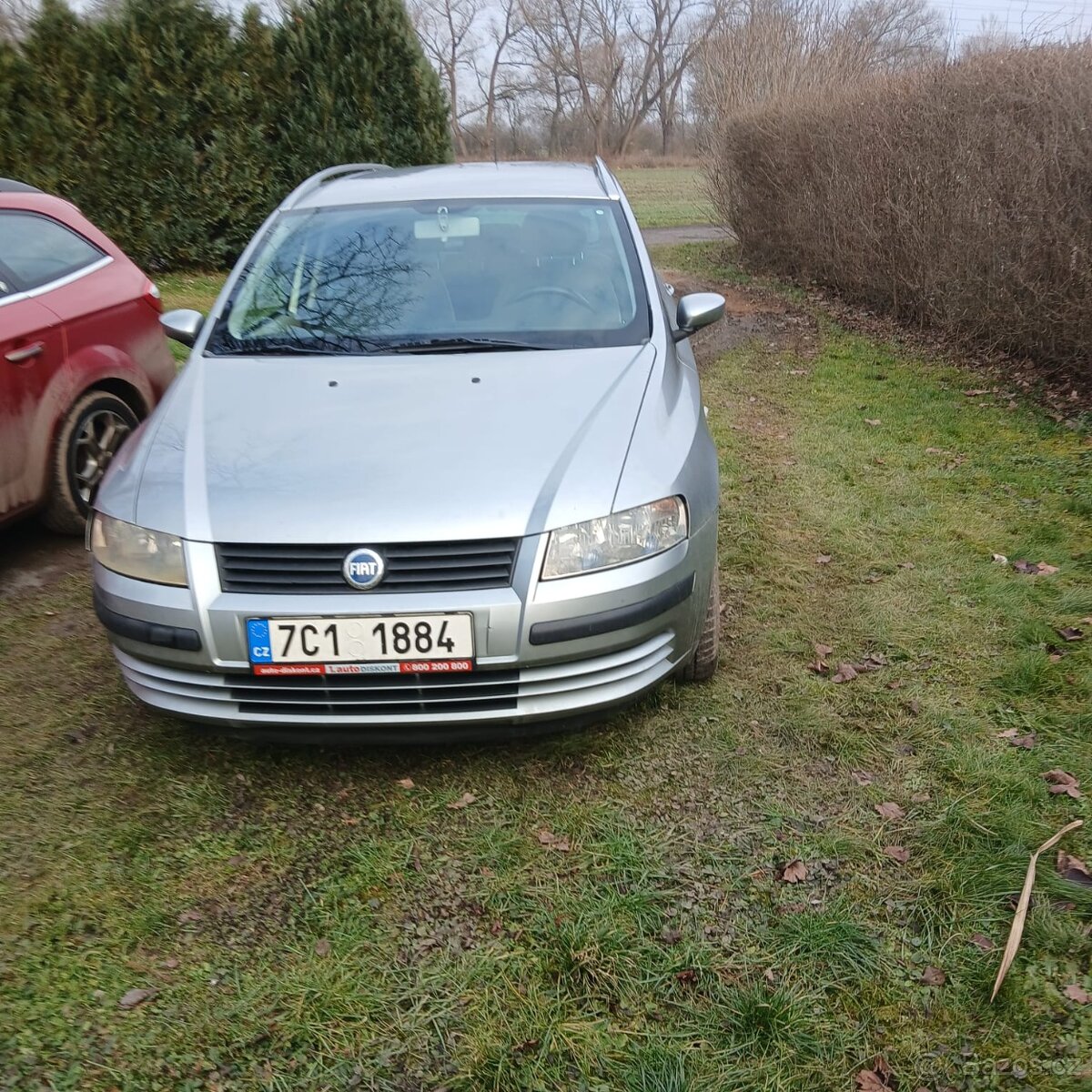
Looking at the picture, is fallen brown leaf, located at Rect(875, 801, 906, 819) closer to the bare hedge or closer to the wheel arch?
the wheel arch

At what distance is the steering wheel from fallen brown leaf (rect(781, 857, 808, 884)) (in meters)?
2.05

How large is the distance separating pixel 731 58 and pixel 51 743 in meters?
15.1

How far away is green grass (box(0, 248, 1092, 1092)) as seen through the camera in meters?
2.01

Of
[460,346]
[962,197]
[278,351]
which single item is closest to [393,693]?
[460,346]

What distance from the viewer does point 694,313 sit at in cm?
373

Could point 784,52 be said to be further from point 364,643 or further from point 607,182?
point 364,643

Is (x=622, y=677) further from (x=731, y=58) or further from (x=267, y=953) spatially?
(x=731, y=58)

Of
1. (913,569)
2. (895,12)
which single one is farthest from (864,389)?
(895,12)

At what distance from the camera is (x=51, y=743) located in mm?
3068

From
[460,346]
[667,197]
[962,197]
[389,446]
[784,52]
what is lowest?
[389,446]

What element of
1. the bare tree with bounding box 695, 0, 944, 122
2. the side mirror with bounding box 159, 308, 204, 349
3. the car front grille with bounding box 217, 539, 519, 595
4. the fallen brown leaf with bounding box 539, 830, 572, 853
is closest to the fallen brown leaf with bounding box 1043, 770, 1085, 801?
the fallen brown leaf with bounding box 539, 830, 572, 853

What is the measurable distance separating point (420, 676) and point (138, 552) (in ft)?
2.82

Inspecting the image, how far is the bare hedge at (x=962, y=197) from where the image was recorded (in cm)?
626

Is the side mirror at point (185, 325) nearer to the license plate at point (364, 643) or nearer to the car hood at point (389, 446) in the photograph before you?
the car hood at point (389, 446)
